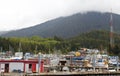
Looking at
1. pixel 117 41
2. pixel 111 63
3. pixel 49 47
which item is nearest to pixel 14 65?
pixel 111 63

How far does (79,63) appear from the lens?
2803 inches

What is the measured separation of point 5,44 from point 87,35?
73466mm

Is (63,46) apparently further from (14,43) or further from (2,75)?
(2,75)

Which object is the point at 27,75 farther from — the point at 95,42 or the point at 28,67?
the point at 95,42

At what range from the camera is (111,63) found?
78.8 meters

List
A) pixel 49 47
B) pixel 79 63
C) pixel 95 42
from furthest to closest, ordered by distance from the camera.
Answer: pixel 95 42
pixel 49 47
pixel 79 63

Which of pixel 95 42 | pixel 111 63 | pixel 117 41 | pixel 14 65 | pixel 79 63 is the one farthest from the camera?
pixel 117 41

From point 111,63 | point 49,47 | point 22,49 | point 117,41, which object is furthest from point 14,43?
point 117,41

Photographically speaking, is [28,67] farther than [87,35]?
No

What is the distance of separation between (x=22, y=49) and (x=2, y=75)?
72889mm

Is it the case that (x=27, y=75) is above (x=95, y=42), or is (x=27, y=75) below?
below

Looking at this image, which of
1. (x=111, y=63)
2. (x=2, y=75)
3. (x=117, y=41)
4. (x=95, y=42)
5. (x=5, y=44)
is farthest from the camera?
(x=117, y=41)

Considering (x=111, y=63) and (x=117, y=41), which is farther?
(x=117, y=41)

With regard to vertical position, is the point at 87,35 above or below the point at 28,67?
above
